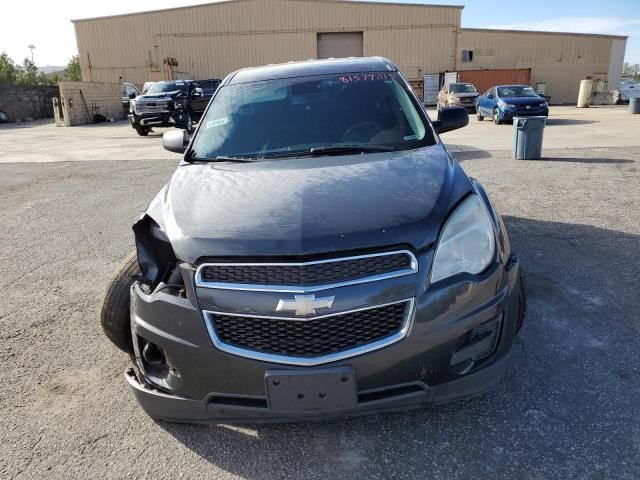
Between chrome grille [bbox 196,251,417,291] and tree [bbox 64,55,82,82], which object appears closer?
chrome grille [bbox 196,251,417,291]

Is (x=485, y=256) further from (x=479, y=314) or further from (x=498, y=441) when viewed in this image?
(x=498, y=441)

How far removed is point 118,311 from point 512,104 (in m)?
17.5

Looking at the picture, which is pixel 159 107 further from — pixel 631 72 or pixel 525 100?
pixel 631 72

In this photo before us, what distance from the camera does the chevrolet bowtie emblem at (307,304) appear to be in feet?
5.89

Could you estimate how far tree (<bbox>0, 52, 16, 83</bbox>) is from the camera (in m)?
47.2

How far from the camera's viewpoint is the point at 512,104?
17.3 meters

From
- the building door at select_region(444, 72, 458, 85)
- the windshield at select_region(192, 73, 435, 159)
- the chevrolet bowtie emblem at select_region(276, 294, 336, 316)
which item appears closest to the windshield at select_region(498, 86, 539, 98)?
the building door at select_region(444, 72, 458, 85)

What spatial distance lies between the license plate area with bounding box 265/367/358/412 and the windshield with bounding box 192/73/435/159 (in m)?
1.51

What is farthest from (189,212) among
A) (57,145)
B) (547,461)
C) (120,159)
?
(57,145)

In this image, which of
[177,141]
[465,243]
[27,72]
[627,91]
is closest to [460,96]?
[627,91]

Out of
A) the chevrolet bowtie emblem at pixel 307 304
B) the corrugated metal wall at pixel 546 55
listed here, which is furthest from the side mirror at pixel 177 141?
the corrugated metal wall at pixel 546 55

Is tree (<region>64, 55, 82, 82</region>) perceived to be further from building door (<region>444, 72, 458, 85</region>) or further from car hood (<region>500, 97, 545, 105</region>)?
car hood (<region>500, 97, 545, 105</region>)

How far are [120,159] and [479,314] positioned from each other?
11908 millimetres

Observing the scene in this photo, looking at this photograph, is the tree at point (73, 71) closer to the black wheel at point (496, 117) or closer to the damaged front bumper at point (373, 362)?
the black wheel at point (496, 117)
